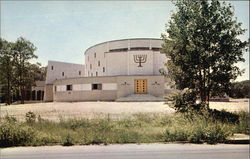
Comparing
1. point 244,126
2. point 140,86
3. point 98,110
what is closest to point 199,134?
point 244,126

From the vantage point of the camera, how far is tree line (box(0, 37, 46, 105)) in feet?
147

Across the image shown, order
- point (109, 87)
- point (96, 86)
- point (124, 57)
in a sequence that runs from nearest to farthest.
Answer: point (109, 87) < point (96, 86) < point (124, 57)

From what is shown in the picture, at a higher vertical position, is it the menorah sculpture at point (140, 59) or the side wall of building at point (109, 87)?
the menorah sculpture at point (140, 59)

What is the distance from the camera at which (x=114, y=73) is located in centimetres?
4512

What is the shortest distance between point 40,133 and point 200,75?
9.68m

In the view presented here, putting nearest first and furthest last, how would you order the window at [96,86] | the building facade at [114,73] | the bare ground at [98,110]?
the bare ground at [98,110], the building facade at [114,73], the window at [96,86]

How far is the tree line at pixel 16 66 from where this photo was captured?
147ft

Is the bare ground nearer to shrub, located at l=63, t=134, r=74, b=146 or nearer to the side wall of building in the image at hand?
shrub, located at l=63, t=134, r=74, b=146

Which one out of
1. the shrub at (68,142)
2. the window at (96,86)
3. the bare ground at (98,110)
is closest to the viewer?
the shrub at (68,142)

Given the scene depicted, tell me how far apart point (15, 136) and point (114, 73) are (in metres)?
36.8

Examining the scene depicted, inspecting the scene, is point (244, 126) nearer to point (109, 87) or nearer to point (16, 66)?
point (109, 87)

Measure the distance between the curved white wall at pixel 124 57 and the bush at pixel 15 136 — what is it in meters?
34.7

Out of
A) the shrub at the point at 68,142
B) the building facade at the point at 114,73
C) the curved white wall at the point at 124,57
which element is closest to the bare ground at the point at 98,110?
the shrub at the point at 68,142

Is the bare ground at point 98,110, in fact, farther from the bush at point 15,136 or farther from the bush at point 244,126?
the bush at point 15,136
